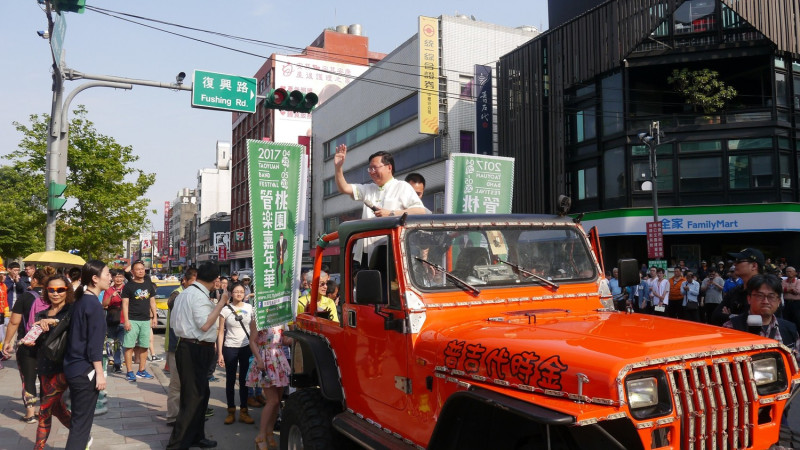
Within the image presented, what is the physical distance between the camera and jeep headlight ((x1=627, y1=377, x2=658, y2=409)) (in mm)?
2590

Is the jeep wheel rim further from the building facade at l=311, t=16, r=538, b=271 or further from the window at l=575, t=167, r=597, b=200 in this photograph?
the window at l=575, t=167, r=597, b=200

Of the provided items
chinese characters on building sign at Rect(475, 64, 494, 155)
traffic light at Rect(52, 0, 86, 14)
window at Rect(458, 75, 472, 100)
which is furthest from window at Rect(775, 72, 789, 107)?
traffic light at Rect(52, 0, 86, 14)

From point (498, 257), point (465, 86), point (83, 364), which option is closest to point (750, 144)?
point (465, 86)

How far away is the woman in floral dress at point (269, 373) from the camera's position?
19.8 feet

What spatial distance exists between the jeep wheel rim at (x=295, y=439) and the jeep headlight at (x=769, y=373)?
127 inches

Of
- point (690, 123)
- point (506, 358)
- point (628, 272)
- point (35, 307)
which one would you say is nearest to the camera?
point (506, 358)

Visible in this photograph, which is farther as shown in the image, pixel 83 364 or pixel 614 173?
pixel 614 173

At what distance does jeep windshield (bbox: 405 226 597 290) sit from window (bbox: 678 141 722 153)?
2239 centimetres

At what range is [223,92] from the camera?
481 inches

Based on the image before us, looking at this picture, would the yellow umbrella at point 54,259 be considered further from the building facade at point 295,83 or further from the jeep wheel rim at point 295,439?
the building facade at point 295,83

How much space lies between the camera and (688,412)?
262cm

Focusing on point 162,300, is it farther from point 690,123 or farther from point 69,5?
point 690,123

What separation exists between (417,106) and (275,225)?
2631 centimetres

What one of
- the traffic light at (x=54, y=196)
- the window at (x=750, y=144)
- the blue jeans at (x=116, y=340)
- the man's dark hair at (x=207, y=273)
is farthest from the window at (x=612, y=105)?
the man's dark hair at (x=207, y=273)
